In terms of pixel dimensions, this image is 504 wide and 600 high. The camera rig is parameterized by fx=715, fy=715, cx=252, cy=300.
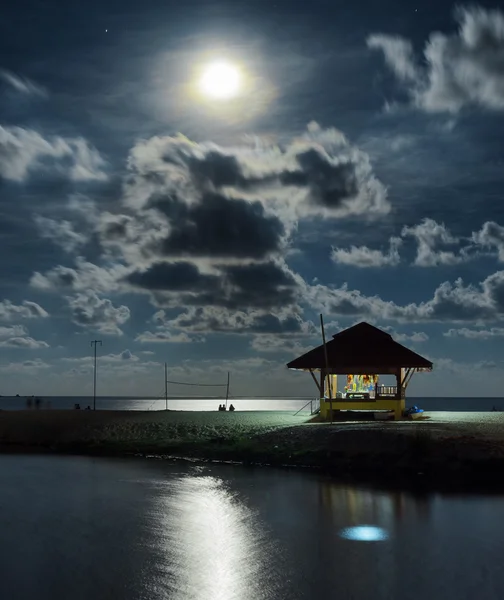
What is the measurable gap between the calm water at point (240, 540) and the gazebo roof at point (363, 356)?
526 inches

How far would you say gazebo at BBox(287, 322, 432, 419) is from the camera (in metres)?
44.3

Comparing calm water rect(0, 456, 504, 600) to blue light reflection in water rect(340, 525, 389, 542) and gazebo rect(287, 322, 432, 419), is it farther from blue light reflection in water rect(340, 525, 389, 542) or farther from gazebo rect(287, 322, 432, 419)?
gazebo rect(287, 322, 432, 419)

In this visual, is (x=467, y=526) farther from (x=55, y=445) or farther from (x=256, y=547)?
(x=55, y=445)

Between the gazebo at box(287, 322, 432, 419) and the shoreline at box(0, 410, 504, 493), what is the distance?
112 inches

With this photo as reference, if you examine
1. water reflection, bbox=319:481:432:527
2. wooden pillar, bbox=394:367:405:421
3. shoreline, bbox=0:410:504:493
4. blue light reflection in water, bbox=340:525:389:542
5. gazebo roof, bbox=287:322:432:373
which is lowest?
blue light reflection in water, bbox=340:525:389:542

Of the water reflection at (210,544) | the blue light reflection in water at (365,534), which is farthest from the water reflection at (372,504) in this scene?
the water reflection at (210,544)

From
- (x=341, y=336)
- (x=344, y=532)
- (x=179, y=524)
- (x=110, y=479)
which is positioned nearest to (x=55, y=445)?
(x=110, y=479)

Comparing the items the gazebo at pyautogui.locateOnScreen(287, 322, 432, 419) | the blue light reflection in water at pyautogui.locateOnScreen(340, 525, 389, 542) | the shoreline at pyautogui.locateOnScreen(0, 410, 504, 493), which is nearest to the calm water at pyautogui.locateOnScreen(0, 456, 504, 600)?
the blue light reflection in water at pyautogui.locateOnScreen(340, 525, 389, 542)

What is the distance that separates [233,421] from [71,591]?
104ft

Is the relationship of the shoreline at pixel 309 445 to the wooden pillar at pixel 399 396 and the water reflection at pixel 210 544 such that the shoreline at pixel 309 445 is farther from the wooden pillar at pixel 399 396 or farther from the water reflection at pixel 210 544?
the water reflection at pixel 210 544

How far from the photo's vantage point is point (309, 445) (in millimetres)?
35062

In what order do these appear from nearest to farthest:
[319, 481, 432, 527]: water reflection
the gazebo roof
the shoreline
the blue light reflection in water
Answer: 1. the blue light reflection in water
2. [319, 481, 432, 527]: water reflection
3. the shoreline
4. the gazebo roof

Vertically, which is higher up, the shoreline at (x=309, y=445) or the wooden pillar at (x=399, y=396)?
the wooden pillar at (x=399, y=396)

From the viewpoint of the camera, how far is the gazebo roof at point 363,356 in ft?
145
